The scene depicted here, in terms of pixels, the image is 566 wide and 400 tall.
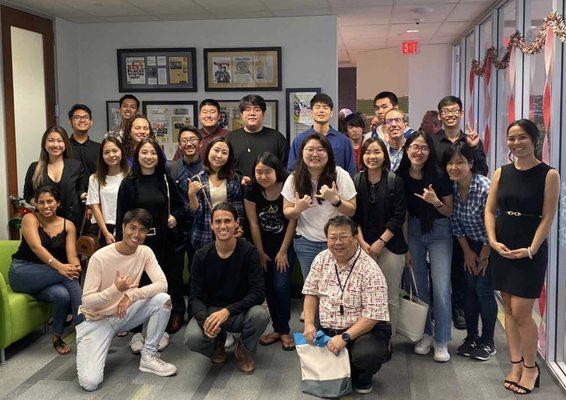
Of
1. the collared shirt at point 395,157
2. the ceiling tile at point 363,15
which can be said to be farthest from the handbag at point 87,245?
the ceiling tile at point 363,15

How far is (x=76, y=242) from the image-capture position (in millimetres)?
3938

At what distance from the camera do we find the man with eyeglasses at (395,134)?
12.7ft

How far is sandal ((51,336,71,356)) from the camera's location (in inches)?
148

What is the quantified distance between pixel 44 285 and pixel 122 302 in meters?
0.77

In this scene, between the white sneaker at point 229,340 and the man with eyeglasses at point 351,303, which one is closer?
the man with eyeglasses at point 351,303

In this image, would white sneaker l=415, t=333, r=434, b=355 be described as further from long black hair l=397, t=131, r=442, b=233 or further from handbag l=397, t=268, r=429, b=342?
long black hair l=397, t=131, r=442, b=233

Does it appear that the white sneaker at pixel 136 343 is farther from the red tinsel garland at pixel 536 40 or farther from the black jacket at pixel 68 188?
the red tinsel garland at pixel 536 40

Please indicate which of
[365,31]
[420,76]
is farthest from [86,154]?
[420,76]

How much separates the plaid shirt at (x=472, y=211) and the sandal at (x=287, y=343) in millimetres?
1239

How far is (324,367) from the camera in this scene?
3.05 m

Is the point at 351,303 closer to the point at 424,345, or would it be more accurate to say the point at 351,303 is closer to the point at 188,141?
the point at 424,345

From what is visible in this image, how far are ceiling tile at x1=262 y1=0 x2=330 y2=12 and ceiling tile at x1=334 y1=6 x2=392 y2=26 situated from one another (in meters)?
0.29

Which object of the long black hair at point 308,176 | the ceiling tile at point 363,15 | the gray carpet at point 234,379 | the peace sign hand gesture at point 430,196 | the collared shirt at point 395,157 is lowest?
the gray carpet at point 234,379

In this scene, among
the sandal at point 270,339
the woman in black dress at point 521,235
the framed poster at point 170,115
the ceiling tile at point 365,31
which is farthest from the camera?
the ceiling tile at point 365,31
